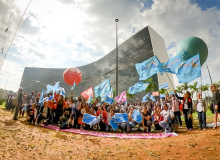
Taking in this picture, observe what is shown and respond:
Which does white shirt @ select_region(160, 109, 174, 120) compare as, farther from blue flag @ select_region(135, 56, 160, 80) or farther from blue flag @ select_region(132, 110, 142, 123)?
blue flag @ select_region(135, 56, 160, 80)

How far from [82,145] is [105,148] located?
88 cm

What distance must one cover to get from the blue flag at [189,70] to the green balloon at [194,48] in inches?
99.8

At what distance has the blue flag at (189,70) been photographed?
25.1ft

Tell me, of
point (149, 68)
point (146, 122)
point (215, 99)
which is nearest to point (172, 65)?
point (149, 68)

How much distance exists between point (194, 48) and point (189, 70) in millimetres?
3558

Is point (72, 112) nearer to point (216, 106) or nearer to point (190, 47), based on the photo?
point (216, 106)

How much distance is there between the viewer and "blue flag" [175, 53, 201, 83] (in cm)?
764

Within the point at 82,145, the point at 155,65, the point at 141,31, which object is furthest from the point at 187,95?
the point at 141,31

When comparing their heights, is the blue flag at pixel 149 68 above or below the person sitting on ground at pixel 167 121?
above

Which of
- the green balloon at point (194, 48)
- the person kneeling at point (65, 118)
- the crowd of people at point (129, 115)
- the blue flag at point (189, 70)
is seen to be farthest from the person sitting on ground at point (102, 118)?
the green balloon at point (194, 48)

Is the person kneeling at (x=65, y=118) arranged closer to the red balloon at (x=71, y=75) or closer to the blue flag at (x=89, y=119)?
the blue flag at (x=89, y=119)

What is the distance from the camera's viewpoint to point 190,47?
10602 millimetres

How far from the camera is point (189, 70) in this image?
800 centimetres

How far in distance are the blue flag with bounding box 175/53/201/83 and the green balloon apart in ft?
8.31
